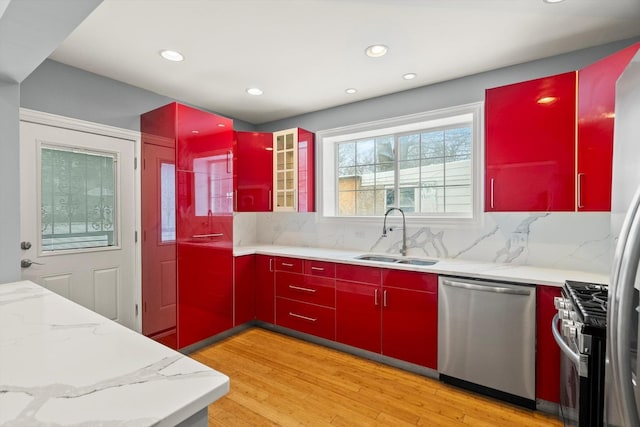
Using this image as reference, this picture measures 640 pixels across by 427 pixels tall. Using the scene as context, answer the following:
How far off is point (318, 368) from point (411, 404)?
0.80m

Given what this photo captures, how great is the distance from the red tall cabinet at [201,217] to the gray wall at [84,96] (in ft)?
0.51

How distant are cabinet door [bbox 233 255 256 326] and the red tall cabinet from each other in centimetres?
8

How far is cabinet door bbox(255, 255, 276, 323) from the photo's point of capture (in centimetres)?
331

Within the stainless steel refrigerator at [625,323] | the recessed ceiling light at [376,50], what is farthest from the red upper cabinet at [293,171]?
the stainless steel refrigerator at [625,323]

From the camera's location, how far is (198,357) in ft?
9.00

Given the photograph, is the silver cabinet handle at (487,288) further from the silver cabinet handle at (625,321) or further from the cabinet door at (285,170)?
the cabinet door at (285,170)

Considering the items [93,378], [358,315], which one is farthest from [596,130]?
A: [93,378]

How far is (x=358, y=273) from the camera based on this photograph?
2.71 metres

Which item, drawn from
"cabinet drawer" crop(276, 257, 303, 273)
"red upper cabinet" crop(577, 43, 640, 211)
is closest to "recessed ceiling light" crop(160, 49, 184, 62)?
"cabinet drawer" crop(276, 257, 303, 273)

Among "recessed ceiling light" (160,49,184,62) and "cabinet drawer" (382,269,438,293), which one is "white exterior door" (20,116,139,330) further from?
"cabinet drawer" (382,269,438,293)

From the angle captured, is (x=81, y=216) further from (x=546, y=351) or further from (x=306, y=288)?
(x=546, y=351)

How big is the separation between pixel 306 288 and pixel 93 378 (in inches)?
94.3

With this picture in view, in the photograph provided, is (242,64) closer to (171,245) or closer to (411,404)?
(171,245)

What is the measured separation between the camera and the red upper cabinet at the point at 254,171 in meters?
3.63
